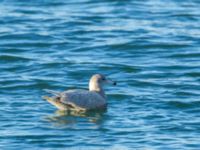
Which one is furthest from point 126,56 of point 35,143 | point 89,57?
point 35,143

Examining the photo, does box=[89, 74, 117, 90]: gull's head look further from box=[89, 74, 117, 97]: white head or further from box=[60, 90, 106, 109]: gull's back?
box=[60, 90, 106, 109]: gull's back

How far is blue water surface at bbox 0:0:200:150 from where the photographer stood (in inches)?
602

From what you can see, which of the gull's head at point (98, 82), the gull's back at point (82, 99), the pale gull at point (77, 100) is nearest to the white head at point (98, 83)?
the gull's head at point (98, 82)

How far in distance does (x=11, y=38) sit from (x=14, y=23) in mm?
2005

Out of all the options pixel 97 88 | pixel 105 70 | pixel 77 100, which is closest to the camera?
pixel 77 100

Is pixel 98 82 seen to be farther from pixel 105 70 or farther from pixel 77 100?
pixel 105 70

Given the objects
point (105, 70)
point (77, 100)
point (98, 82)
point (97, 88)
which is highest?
point (105, 70)

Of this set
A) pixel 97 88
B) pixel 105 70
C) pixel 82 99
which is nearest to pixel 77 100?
A: pixel 82 99

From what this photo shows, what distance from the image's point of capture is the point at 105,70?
20.3m

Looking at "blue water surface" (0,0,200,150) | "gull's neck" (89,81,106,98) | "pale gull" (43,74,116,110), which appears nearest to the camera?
"blue water surface" (0,0,200,150)

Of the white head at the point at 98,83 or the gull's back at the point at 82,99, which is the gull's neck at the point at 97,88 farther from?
the gull's back at the point at 82,99

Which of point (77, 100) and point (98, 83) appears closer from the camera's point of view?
point (77, 100)

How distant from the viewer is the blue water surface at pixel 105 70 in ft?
50.1

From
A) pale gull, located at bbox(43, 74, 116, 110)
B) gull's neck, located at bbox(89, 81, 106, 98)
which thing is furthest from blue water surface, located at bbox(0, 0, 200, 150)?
gull's neck, located at bbox(89, 81, 106, 98)
